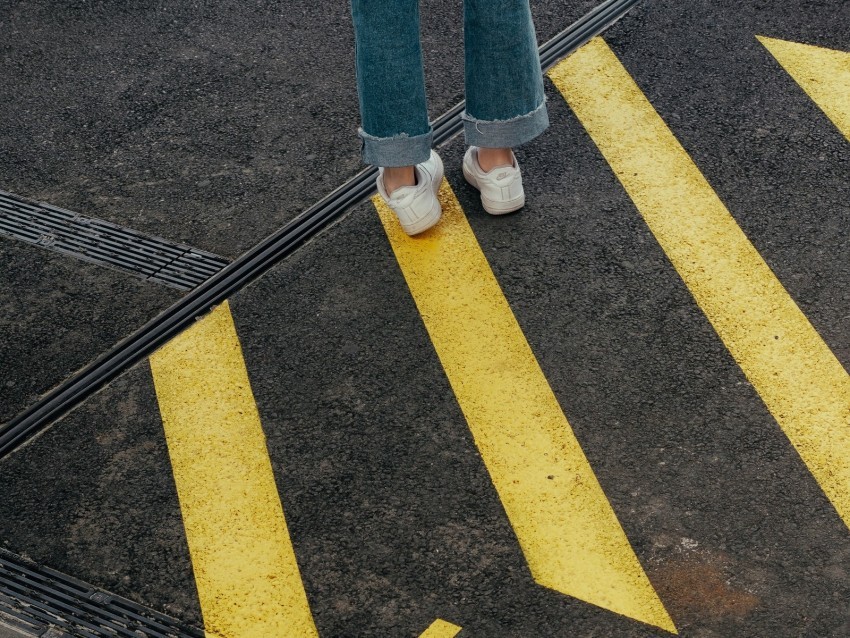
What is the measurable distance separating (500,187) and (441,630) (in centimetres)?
146

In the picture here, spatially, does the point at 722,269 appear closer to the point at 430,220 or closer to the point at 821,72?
the point at 430,220

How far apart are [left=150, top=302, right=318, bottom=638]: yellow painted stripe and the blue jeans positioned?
0.69 metres

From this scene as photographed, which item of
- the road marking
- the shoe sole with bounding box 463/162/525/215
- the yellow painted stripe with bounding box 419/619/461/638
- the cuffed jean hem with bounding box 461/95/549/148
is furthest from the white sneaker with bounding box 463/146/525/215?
the yellow painted stripe with bounding box 419/619/461/638

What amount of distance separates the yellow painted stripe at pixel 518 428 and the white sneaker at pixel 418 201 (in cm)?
7

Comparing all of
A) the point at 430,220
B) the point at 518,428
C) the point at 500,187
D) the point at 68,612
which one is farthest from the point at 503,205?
the point at 68,612

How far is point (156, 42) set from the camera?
4.42m

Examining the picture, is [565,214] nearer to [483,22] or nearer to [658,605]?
[483,22]

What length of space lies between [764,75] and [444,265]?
146 cm

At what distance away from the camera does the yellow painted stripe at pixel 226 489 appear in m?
2.46

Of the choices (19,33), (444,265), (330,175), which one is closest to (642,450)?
(444,265)

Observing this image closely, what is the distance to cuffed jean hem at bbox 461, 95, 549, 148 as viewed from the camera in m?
3.25

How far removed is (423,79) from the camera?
3150 millimetres

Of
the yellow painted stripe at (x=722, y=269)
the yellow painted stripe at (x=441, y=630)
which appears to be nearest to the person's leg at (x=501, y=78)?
the yellow painted stripe at (x=722, y=269)

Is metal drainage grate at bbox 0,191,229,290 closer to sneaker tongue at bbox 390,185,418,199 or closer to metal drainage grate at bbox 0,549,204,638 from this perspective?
sneaker tongue at bbox 390,185,418,199
